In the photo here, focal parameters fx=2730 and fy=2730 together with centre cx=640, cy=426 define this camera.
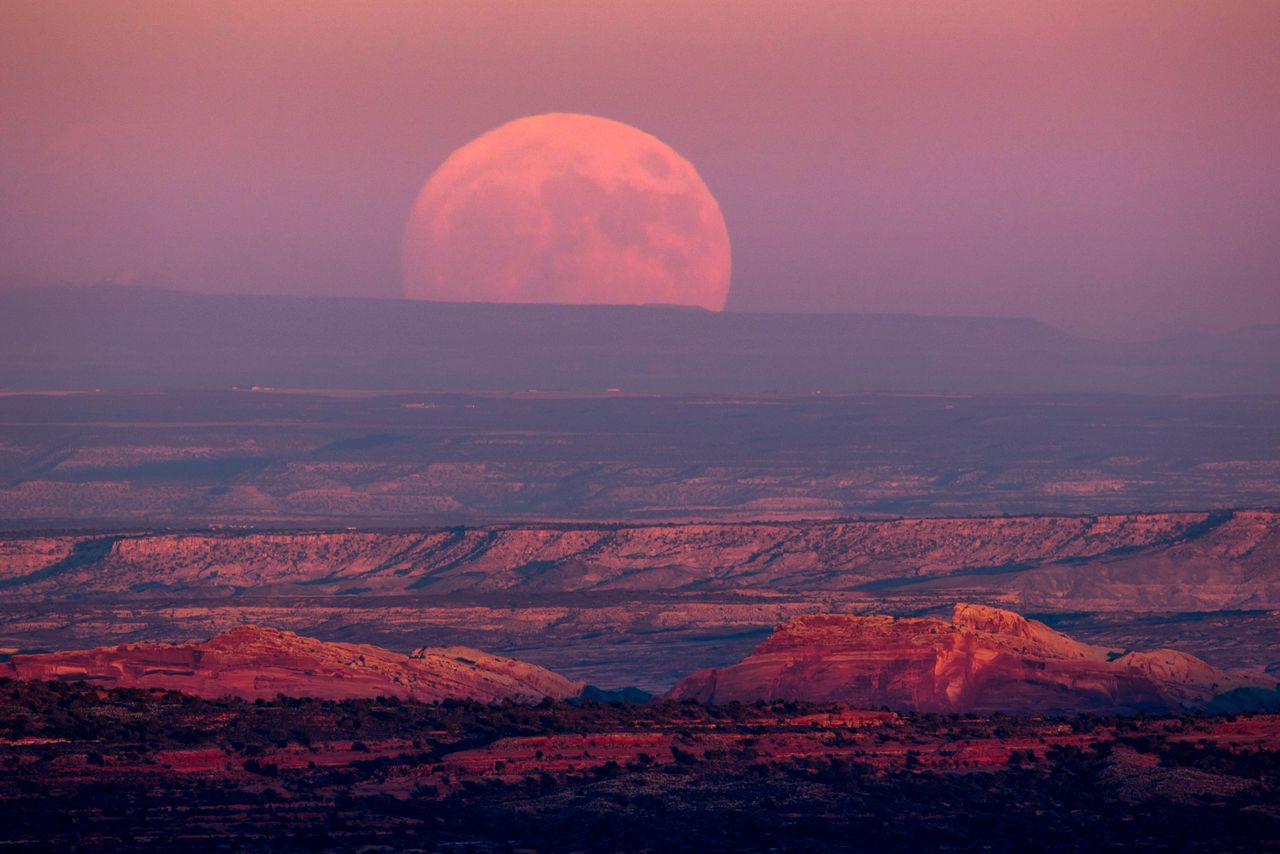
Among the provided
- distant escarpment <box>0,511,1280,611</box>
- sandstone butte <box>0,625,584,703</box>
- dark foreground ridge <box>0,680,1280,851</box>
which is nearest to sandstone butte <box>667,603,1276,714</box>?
sandstone butte <box>0,625,584,703</box>

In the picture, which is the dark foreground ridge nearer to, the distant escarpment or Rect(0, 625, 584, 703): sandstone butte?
Rect(0, 625, 584, 703): sandstone butte

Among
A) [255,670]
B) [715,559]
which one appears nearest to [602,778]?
[255,670]

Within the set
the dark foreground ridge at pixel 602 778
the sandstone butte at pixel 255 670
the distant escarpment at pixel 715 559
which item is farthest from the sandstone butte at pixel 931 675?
the distant escarpment at pixel 715 559

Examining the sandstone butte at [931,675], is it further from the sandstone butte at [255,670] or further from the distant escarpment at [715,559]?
the distant escarpment at [715,559]

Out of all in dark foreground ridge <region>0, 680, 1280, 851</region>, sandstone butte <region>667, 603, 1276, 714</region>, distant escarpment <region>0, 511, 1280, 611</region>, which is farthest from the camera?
distant escarpment <region>0, 511, 1280, 611</region>

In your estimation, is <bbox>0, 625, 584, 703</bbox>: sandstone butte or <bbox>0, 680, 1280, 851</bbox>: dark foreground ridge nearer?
<bbox>0, 680, 1280, 851</bbox>: dark foreground ridge

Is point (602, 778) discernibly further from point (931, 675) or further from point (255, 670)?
point (931, 675)
